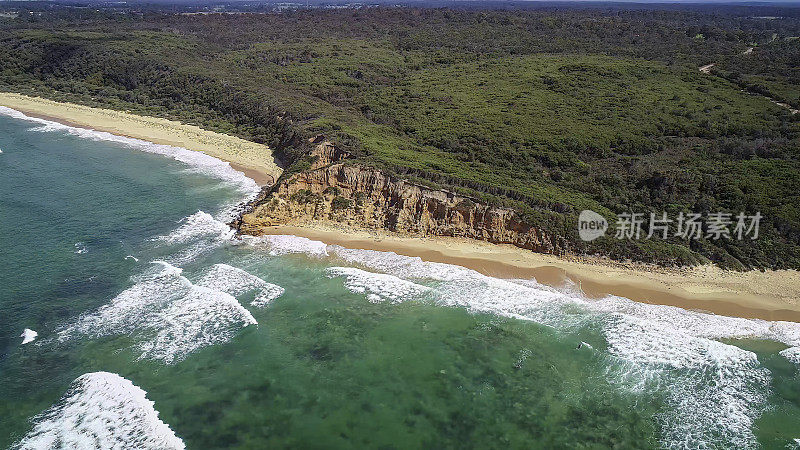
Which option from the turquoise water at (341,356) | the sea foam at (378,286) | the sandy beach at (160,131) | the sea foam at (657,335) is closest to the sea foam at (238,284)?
the turquoise water at (341,356)

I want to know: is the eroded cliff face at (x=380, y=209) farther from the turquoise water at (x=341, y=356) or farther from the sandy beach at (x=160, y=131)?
the sandy beach at (x=160, y=131)

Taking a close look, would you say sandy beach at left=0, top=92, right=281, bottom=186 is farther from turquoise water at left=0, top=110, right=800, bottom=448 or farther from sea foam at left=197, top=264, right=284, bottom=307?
turquoise water at left=0, top=110, right=800, bottom=448

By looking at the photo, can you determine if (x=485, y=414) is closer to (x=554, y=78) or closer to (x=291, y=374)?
(x=291, y=374)

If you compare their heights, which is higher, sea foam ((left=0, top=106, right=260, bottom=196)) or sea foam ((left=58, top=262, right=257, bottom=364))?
sea foam ((left=0, top=106, right=260, bottom=196))

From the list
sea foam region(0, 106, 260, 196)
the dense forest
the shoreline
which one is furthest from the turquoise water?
sea foam region(0, 106, 260, 196)

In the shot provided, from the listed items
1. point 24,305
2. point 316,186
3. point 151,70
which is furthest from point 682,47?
point 24,305

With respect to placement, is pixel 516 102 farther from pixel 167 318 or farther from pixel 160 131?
pixel 167 318
